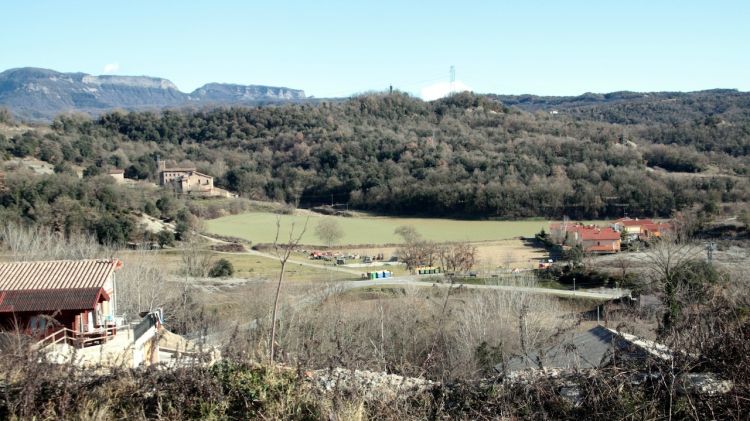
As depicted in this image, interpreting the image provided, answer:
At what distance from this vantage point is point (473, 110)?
8794 centimetres

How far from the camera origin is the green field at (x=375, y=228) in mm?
41156

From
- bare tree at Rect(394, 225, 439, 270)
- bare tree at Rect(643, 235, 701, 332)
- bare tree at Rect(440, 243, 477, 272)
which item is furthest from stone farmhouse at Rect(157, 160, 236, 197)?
bare tree at Rect(643, 235, 701, 332)

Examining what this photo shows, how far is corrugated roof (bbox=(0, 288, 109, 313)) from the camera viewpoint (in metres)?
9.63

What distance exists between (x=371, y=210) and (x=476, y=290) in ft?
111

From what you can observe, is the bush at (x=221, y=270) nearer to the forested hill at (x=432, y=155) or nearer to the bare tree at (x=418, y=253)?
the bare tree at (x=418, y=253)

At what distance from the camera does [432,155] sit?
63.2 meters

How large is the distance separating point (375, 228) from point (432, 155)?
19.4 metres

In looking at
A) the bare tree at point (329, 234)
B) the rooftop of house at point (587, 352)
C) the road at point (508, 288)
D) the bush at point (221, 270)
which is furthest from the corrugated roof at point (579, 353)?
the bare tree at point (329, 234)

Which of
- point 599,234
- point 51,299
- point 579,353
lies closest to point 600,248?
point 599,234

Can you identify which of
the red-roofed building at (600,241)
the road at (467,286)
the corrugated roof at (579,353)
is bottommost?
the road at (467,286)

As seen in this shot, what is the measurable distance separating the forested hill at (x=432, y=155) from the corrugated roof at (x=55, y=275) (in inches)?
1595

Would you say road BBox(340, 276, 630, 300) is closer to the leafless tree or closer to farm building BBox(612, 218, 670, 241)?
the leafless tree

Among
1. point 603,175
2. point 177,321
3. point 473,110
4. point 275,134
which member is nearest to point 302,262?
point 177,321

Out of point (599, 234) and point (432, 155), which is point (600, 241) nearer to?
point (599, 234)
